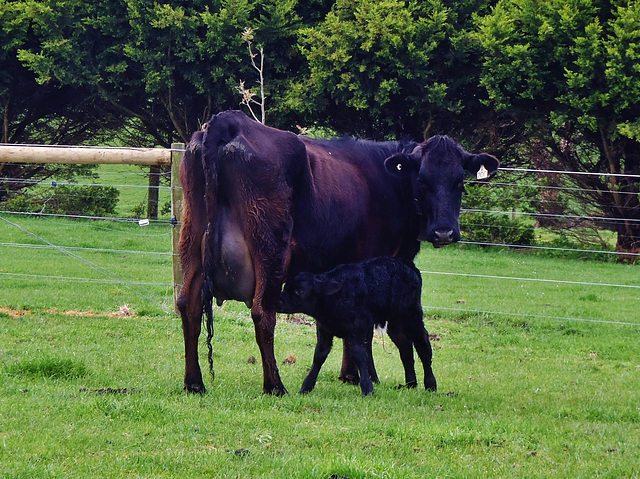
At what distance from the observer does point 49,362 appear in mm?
7145

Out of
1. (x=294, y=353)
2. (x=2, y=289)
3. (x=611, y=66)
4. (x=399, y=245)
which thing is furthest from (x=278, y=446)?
(x=611, y=66)

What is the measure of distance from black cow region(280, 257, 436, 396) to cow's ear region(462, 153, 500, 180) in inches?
56.2

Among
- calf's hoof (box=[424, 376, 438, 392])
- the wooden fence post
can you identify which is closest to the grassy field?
calf's hoof (box=[424, 376, 438, 392])

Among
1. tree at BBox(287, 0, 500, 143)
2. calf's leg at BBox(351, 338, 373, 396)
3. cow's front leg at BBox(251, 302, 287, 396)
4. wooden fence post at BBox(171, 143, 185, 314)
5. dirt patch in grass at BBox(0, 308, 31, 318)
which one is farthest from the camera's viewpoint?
tree at BBox(287, 0, 500, 143)

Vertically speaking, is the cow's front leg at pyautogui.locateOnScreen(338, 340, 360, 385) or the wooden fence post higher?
the wooden fence post

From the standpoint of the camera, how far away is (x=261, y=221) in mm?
6609

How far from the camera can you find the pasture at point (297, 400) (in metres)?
4.82

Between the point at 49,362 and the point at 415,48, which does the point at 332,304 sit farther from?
the point at 415,48

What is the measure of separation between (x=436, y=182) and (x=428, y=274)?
9.18 meters

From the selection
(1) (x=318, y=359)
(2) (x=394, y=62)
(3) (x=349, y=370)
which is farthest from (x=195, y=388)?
(2) (x=394, y=62)

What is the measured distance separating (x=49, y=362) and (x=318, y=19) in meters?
18.3

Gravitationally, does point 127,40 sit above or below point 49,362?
above

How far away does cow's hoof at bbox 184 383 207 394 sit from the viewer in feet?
22.0

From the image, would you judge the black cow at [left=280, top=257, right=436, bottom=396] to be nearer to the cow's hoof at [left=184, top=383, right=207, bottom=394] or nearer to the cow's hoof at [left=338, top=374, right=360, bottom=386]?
the cow's hoof at [left=338, top=374, right=360, bottom=386]
